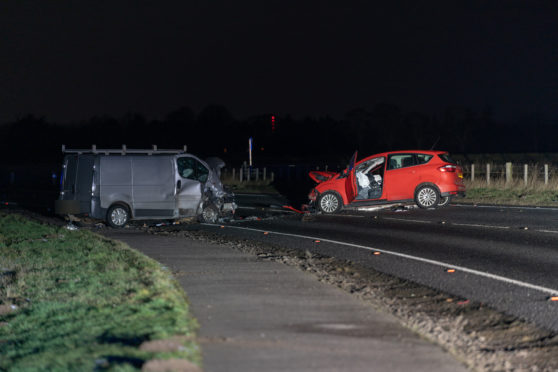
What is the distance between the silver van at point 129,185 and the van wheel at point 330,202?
390 cm

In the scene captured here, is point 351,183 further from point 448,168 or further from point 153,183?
point 153,183

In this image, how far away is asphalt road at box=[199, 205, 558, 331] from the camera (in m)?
8.87

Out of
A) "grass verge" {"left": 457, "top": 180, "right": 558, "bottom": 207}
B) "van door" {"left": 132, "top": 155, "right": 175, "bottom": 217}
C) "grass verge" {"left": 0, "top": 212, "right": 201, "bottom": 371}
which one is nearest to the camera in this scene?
"grass verge" {"left": 0, "top": 212, "right": 201, "bottom": 371}

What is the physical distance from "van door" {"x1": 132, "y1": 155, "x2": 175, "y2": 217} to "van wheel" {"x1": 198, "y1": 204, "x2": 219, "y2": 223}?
3.21 feet

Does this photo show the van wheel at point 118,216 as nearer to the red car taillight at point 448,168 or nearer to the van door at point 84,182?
the van door at point 84,182

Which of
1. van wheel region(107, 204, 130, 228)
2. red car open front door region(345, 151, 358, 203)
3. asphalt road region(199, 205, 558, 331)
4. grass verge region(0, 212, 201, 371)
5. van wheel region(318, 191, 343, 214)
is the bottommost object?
grass verge region(0, 212, 201, 371)

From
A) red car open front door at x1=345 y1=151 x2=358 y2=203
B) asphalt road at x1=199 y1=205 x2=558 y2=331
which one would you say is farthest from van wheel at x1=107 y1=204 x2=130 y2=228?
red car open front door at x1=345 y1=151 x2=358 y2=203

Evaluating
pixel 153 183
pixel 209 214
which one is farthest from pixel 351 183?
pixel 153 183

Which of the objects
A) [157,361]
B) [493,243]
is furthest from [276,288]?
[493,243]

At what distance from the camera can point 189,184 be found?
57.6ft

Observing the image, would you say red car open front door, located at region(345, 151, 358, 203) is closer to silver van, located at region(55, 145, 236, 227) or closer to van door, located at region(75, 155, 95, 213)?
silver van, located at region(55, 145, 236, 227)

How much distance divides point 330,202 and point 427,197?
287 cm

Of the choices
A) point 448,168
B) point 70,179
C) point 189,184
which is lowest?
point 189,184

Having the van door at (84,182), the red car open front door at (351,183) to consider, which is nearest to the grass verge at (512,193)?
the red car open front door at (351,183)
